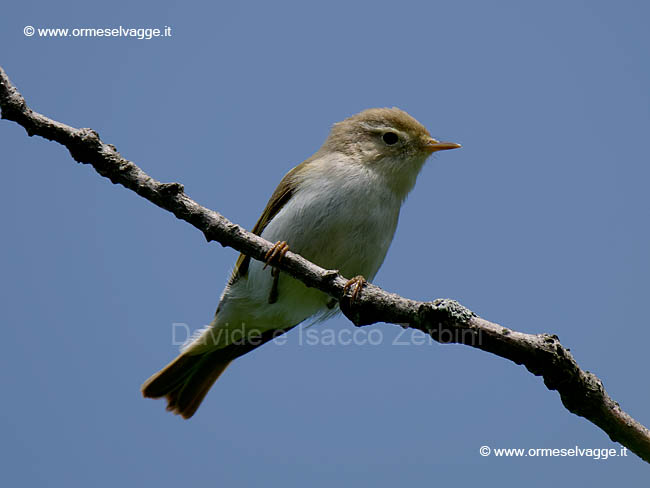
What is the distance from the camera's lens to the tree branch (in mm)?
2908

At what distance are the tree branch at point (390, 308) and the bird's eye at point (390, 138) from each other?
2.50 meters

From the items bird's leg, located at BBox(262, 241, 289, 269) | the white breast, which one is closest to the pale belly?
the white breast

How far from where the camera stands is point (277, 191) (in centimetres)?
565

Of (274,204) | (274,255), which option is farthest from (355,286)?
(274,204)

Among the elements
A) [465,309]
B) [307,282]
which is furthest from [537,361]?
[307,282]

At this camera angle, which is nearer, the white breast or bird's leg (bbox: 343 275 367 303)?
bird's leg (bbox: 343 275 367 303)

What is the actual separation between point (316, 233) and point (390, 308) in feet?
5.46

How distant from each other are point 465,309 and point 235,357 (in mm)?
3649

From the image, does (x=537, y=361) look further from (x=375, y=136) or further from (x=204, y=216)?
(x=375, y=136)

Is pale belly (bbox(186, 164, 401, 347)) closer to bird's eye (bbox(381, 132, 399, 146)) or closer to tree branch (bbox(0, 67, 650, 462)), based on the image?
bird's eye (bbox(381, 132, 399, 146))

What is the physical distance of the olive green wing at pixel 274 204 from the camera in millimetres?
5453

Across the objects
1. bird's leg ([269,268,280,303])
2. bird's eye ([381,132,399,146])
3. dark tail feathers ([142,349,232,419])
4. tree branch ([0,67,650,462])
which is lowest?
dark tail feathers ([142,349,232,419])

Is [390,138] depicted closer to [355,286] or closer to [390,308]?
[355,286]

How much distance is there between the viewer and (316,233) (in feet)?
16.3
